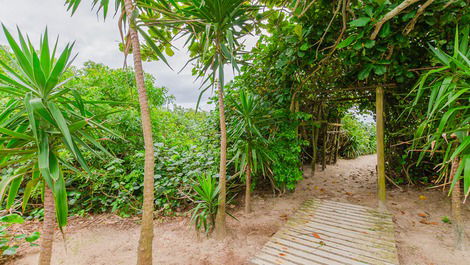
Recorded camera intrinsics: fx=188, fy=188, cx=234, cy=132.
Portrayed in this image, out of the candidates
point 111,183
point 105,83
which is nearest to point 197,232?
point 111,183

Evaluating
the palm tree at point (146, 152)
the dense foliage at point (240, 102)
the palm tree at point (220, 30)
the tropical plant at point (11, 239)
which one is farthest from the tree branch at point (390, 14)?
the tropical plant at point (11, 239)

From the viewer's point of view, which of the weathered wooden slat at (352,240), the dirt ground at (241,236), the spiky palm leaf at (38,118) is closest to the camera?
the spiky palm leaf at (38,118)

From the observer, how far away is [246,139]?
8.62ft

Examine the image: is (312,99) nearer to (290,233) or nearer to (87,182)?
(290,233)

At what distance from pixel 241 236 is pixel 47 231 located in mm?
1795

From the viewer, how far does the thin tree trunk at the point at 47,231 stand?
1181 mm

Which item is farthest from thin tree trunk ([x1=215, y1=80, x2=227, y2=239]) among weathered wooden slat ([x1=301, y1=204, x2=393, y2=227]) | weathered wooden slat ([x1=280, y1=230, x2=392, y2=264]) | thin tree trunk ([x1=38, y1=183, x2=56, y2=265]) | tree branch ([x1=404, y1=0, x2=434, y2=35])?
tree branch ([x1=404, y1=0, x2=434, y2=35])

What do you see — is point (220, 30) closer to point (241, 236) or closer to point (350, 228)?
point (241, 236)

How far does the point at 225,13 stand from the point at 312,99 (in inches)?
99.4

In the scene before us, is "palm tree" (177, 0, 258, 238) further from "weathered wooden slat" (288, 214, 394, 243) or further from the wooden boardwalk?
"weathered wooden slat" (288, 214, 394, 243)

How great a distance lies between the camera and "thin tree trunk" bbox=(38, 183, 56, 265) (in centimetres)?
118

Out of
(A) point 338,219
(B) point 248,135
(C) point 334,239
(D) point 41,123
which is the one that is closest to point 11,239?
(D) point 41,123

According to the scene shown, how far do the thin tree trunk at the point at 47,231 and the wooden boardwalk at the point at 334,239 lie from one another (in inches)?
58.1

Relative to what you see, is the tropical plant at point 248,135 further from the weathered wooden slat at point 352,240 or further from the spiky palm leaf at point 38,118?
the spiky palm leaf at point 38,118
